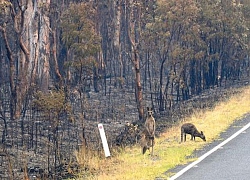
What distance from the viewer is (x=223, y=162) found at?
1397 centimetres

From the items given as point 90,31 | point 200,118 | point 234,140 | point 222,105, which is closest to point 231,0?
point 90,31

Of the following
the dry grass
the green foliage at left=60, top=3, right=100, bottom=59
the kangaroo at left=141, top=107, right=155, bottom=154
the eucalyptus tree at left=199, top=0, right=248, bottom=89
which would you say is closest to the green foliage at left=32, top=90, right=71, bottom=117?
the dry grass

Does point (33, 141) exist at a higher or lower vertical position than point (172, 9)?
lower

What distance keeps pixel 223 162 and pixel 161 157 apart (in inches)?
73.7

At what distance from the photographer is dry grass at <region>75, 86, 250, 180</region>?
13.7 metres

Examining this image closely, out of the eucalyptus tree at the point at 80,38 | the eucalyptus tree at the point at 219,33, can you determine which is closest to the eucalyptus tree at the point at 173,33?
the eucalyptus tree at the point at 219,33

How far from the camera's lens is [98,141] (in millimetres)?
22266

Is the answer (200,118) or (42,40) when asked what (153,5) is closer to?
(42,40)

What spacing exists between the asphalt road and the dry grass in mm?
347

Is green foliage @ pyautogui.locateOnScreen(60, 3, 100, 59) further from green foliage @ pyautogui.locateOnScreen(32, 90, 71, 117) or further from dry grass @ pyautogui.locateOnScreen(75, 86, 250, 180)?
dry grass @ pyautogui.locateOnScreen(75, 86, 250, 180)

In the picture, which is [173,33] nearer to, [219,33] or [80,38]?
[219,33]

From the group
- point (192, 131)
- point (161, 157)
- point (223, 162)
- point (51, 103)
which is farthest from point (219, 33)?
point (223, 162)

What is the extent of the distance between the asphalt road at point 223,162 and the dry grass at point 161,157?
1.14 ft

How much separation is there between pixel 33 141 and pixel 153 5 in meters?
13.7
